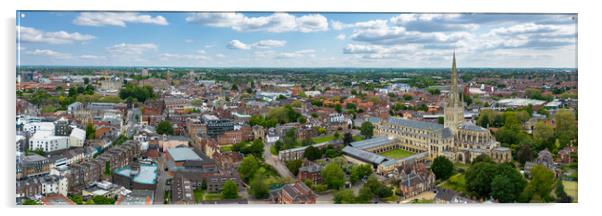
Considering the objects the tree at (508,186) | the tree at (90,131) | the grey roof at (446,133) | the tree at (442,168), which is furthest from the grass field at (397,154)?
the tree at (90,131)

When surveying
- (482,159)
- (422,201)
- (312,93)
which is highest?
(312,93)

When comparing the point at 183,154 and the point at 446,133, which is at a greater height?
the point at 446,133

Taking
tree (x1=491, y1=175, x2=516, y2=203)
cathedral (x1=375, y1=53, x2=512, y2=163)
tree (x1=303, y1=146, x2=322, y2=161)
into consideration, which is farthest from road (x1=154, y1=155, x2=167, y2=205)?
tree (x1=491, y1=175, x2=516, y2=203)

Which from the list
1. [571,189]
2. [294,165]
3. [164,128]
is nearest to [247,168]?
[294,165]

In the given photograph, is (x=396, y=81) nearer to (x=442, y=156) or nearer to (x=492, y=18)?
(x=442, y=156)

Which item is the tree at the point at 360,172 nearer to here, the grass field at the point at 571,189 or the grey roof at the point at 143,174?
the grass field at the point at 571,189

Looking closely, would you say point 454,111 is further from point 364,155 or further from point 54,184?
point 54,184
